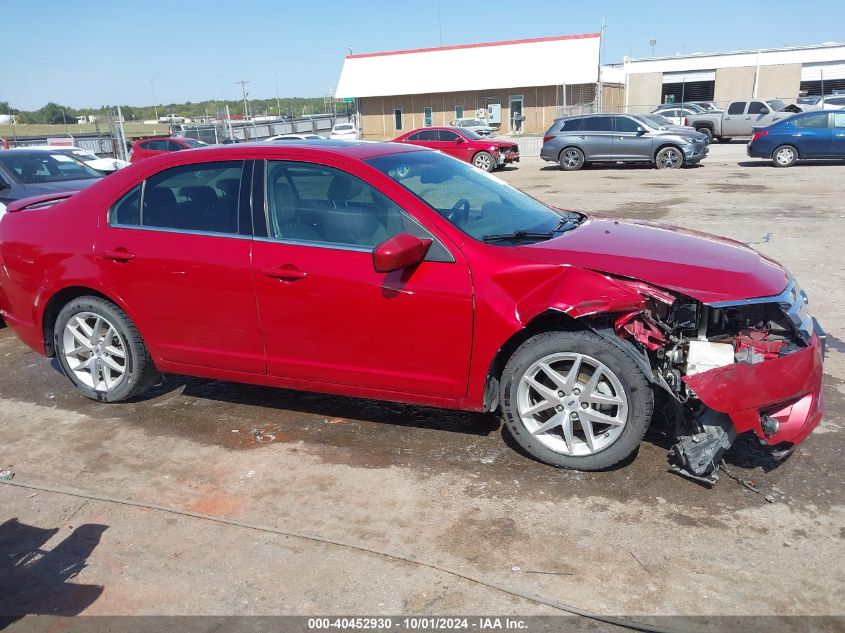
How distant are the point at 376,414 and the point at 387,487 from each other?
3.10 feet

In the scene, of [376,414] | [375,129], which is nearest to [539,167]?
[376,414]

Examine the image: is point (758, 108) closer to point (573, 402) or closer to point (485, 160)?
point (485, 160)

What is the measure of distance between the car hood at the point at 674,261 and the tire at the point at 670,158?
17.8 metres

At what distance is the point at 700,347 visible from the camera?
142 inches

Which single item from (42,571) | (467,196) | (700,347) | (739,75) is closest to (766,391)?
(700,347)

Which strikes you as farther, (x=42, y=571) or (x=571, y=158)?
(x=571, y=158)

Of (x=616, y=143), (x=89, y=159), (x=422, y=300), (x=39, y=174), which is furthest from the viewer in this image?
(x=616, y=143)

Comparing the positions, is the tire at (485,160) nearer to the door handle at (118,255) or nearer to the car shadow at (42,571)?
the door handle at (118,255)

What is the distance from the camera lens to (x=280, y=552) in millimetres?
3225

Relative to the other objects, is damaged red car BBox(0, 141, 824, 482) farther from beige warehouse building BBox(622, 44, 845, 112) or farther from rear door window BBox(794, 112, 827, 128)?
beige warehouse building BBox(622, 44, 845, 112)

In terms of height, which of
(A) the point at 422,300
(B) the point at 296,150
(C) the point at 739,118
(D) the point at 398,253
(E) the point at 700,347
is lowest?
(C) the point at 739,118

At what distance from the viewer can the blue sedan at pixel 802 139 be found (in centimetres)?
1897

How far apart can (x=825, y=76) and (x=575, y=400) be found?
169ft

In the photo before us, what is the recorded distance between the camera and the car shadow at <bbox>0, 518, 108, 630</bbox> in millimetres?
2930
